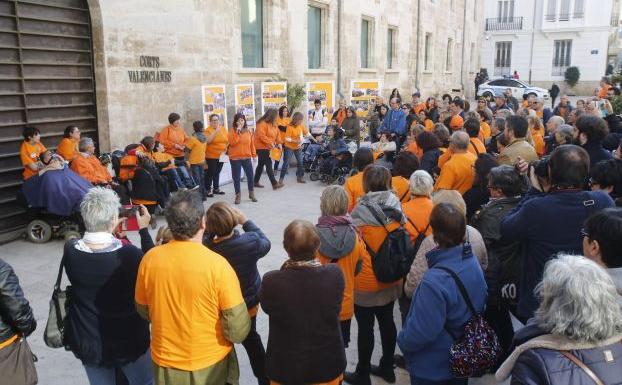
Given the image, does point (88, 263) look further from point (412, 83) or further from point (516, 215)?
point (412, 83)

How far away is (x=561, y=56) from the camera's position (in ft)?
135

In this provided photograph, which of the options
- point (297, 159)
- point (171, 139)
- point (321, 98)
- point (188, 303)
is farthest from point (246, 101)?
point (188, 303)

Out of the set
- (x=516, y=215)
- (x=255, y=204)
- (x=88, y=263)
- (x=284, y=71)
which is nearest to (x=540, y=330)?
(x=516, y=215)

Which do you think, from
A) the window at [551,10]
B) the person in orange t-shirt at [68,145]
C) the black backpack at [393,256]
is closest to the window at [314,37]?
the person in orange t-shirt at [68,145]

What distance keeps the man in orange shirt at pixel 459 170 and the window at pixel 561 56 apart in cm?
4078

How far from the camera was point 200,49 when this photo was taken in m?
11.3

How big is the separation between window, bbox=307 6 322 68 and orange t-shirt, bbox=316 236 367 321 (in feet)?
44.6

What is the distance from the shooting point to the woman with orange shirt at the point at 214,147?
9758 millimetres

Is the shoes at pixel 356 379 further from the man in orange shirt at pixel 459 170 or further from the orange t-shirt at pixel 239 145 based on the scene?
the orange t-shirt at pixel 239 145

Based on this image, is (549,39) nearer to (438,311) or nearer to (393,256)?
(393,256)

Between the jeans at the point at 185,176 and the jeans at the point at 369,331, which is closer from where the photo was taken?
the jeans at the point at 369,331

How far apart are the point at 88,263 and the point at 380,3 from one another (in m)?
19.2

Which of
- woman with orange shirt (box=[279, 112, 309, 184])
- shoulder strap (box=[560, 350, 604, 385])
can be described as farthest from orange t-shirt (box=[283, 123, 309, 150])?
shoulder strap (box=[560, 350, 604, 385])

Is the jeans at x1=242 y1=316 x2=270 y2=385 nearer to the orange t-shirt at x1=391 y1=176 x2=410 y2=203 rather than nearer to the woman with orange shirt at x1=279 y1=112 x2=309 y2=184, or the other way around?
the orange t-shirt at x1=391 y1=176 x2=410 y2=203
